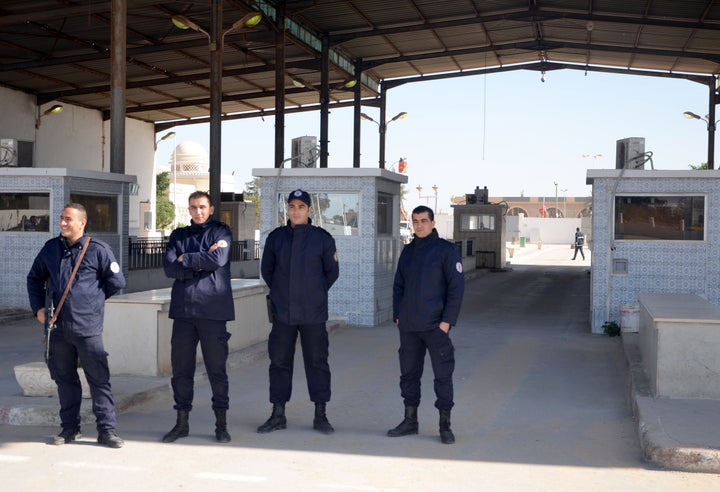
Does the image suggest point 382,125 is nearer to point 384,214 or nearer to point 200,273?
point 384,214

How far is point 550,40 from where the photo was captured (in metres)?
31.8

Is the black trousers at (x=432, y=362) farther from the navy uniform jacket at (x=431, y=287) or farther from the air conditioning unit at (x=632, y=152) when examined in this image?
the air conditioning unit at (x=632, y=152)

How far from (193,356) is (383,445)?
5.22ft

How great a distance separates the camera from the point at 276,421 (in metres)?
7.14

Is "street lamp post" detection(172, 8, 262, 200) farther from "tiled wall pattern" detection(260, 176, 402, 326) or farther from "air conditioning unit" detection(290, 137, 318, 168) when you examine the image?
"tiled wall pattern" detection(260, 176, 402, 326)

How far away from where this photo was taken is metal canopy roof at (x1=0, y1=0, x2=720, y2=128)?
25.1m

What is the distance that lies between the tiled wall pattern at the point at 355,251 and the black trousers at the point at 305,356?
745 cm

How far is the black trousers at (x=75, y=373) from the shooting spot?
6.51 m

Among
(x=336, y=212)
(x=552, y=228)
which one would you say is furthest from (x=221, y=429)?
(x=552, y=228)

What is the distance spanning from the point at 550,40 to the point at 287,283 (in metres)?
26.9

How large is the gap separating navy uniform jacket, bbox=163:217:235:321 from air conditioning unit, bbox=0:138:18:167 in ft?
37.7

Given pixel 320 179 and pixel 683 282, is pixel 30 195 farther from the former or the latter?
pixel 683 282

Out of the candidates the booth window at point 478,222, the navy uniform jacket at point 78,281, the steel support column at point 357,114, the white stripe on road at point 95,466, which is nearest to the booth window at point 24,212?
the navy uniform jacket at point 78,281

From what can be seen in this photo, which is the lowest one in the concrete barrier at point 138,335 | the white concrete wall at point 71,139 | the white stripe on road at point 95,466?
the white stripe on road at point 95,466
